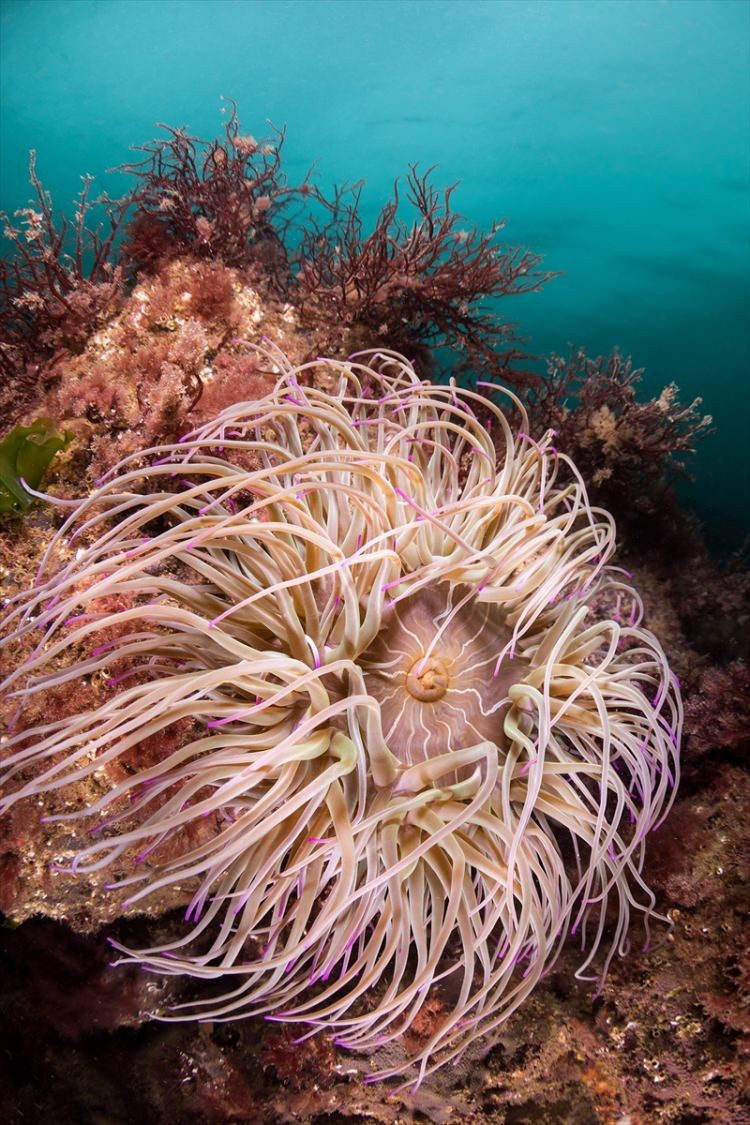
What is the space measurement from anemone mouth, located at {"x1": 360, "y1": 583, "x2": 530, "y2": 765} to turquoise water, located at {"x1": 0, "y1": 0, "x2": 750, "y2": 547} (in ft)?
63.9

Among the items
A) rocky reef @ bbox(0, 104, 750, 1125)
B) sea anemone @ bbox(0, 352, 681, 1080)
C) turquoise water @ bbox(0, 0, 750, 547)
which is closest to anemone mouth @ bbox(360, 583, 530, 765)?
sea anemone @ bbox(0, 352, 681, 1080)

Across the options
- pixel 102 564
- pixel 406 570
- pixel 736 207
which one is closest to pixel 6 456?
pixel 102 564

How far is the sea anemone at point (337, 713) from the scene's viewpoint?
6.24 ft

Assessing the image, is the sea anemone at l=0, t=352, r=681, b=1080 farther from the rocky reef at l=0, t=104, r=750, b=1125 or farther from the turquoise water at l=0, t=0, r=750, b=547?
the turquoise water at l=0, t=0, r=750, b=547

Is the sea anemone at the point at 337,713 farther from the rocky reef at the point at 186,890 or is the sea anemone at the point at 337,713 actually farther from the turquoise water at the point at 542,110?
the turquoise water at the point at 542,110

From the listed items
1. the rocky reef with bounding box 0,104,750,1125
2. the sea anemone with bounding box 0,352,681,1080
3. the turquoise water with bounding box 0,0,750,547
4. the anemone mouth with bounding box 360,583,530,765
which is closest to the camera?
the sea anemone with bounding box 0,352,681,1080

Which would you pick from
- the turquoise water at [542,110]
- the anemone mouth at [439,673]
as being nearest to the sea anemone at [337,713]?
the anemone mouth at [439,673]

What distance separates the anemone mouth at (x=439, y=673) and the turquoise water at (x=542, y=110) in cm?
1948

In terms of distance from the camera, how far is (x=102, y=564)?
1.82 metres

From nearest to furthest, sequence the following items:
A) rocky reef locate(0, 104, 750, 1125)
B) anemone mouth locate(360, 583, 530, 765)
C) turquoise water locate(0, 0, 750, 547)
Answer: anemone mouth locate(360, 583, 530, 765) → rocky reef locate(0, 104, 750, 1125) → turquoise water locate(0, 0, 750, 547)

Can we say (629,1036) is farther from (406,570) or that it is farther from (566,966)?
(406,570)

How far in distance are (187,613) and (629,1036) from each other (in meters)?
2.49

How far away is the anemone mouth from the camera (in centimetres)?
230

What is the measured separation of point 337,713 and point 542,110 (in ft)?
130
